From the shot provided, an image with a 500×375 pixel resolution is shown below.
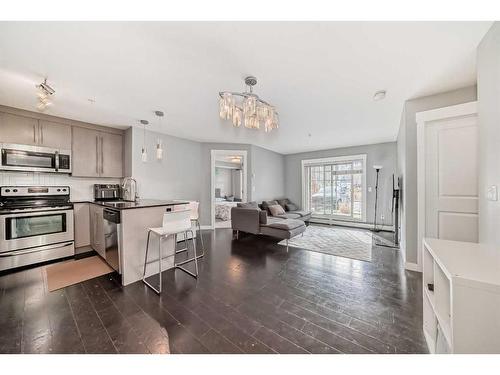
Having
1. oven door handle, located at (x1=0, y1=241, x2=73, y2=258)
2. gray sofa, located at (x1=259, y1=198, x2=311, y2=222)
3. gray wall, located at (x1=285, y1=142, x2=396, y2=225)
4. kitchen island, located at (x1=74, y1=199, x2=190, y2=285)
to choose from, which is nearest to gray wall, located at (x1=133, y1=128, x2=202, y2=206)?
kitchen island, located at (x1=74, y1=199, x2=190, y2=285)

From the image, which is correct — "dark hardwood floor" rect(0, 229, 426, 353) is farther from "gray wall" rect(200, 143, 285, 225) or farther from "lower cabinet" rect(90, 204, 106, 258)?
"gray wall" rect(200, 143, 285, 225)

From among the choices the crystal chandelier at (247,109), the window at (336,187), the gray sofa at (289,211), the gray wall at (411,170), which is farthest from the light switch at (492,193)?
the window at (336,187)

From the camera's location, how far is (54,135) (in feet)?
10.5

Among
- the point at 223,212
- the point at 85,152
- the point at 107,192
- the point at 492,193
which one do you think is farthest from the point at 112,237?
the point at 492,193

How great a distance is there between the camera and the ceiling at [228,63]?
4.74 ft

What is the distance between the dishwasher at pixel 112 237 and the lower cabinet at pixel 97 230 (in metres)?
0.23

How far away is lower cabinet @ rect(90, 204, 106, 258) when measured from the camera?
2.89m

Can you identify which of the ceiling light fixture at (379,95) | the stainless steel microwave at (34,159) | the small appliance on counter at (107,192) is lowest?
the small appliance on counter at (107,192)

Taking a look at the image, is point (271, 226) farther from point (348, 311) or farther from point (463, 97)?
point (463, 97)

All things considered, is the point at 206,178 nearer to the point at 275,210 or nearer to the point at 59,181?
the point at 275,210

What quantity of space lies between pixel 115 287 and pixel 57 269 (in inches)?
49.1

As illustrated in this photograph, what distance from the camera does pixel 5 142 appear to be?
9.11ft

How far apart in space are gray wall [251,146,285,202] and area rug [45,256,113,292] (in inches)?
147

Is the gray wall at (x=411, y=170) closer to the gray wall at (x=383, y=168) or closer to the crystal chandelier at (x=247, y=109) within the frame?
the crystal chandelier at (x=247, y=109)
